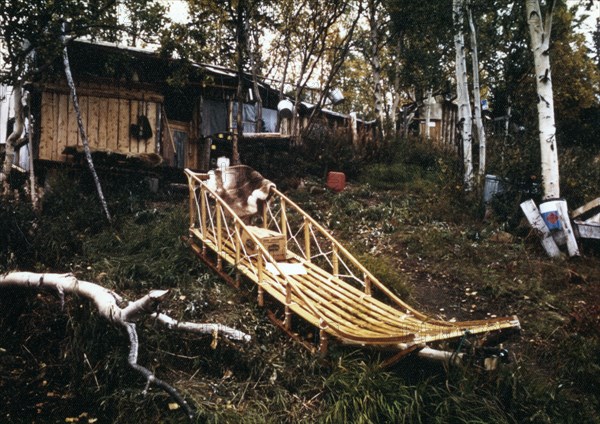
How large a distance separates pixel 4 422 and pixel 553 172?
27.2 ft

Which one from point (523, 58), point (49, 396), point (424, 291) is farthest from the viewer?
point (523, 58)

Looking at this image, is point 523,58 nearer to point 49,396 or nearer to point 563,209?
point 563,209

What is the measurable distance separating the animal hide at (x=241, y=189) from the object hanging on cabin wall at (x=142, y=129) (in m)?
5.34

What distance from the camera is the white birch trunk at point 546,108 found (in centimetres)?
735

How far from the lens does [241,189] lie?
6.86m

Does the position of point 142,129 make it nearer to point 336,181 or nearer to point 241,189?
point 336,181

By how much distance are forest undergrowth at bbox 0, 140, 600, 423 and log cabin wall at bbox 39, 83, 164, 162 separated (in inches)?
105

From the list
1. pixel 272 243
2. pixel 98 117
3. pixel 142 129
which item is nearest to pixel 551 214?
pixel 272 243

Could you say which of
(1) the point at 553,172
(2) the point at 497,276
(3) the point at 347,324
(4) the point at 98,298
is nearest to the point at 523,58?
(1) the point at 553,172

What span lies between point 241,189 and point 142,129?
5662 mm

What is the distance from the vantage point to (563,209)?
6.90 metres

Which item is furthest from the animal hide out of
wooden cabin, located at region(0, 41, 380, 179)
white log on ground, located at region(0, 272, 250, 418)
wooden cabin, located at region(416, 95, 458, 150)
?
wooden cabin, located at region(416, 95, 458, 150)

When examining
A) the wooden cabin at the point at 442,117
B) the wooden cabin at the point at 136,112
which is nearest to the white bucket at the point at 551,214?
the wooden cabin at the point at 136,112

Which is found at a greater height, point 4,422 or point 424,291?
point 424,291
